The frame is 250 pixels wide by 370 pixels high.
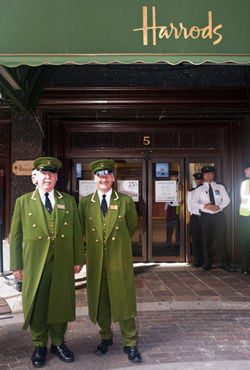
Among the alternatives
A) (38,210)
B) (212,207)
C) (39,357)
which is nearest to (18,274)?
(38,210)

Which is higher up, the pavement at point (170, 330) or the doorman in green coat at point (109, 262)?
the doorman in green coat at point (109, 262)

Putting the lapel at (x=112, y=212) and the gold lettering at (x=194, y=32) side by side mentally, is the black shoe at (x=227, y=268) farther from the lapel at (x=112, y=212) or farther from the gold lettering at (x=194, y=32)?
the gold lettering at (x=194, y=32)

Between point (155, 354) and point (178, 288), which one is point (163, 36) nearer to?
point (155, 354)

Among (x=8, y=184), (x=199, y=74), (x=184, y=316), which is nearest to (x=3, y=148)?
(x=8, y=184)

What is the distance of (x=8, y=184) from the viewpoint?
7840 mm

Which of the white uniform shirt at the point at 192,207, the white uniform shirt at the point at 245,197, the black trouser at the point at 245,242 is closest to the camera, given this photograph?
the white uniform shirt at the point at 245,197

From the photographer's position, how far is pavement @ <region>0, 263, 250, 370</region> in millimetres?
3896

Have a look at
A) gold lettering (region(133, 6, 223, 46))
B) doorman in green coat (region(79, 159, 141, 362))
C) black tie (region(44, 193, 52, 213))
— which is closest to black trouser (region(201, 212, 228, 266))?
doorman in green coat (region(79, 159, 141, 362))

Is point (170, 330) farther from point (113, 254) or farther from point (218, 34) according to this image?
point (218, 34)

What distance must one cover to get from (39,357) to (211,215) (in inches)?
188

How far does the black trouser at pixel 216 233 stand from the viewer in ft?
25.5

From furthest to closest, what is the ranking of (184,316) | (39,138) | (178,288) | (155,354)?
1. (39,138)
2. (178,288)
3. (184,316)
4. (155,354)

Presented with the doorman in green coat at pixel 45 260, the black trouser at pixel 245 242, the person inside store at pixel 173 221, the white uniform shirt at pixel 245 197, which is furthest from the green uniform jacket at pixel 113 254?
the person inside store at pixel 173 221

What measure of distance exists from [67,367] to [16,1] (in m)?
3.56
